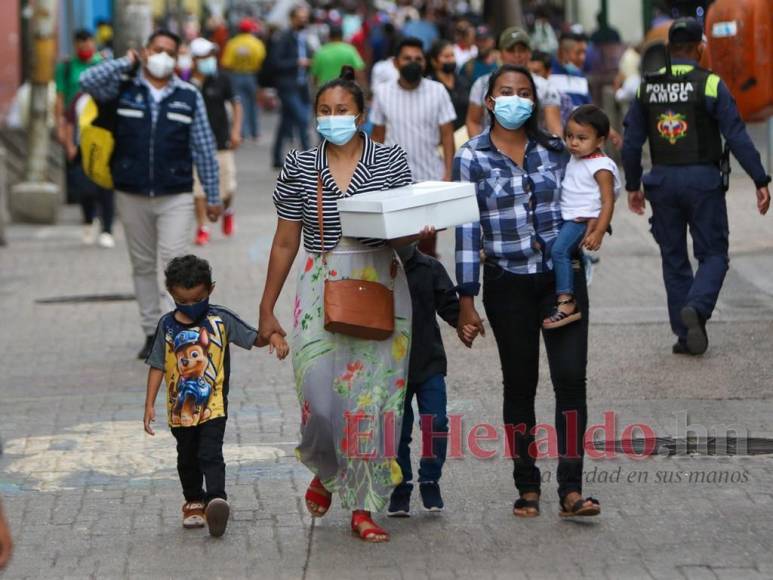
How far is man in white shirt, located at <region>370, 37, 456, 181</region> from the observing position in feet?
39.3

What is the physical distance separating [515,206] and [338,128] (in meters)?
0.73

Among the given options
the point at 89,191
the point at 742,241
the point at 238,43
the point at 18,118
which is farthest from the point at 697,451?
the point at 238,43

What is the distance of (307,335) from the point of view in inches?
253

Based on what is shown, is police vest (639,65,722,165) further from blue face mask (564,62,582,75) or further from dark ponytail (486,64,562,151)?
blue face mask (564,62,582,75)

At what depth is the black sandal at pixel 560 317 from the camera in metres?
6.55

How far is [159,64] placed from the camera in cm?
1019

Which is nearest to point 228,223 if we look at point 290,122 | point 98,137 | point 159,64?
point 98,137

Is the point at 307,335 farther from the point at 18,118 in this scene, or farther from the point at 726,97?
the point at 18,118

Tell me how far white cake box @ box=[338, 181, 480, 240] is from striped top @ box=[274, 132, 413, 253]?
126mm

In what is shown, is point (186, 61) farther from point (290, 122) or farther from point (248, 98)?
point (248, 98)

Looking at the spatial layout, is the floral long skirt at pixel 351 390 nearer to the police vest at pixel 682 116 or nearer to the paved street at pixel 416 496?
the paved street at pixel 416 496

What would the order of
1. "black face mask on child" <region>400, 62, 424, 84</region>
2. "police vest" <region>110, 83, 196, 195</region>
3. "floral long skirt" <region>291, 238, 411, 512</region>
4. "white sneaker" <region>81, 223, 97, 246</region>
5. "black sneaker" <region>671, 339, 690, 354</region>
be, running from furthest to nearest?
"white sneaker" <region>81, 223, 97, 246</region>
"black face mask on child" <region>400, 62, 424, 84</region>
"police vest" <region>110, 83, 196, 195</region>
"black sneaker" <region>671, 339, 690, 354</region>
"floral long skirt" <region>291, 238, 411, 512</region>

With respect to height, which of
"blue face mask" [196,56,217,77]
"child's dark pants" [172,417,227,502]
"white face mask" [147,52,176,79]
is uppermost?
"blue face mask" [196,56,217,77]

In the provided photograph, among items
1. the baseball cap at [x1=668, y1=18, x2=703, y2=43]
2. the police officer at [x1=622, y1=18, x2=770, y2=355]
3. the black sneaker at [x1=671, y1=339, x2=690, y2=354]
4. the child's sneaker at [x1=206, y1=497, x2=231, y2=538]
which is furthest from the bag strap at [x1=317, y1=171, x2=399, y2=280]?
the black sneaker at [x1=671, y1=339, x2=690, y2=354]
